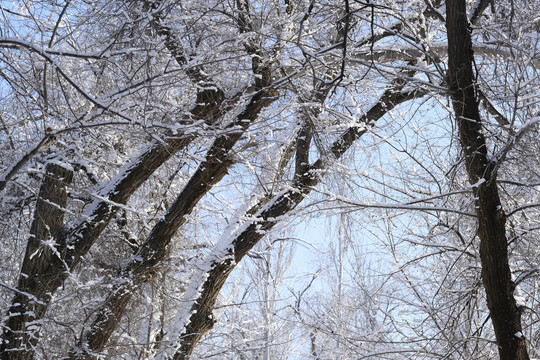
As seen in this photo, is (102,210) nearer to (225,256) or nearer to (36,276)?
(36,276)

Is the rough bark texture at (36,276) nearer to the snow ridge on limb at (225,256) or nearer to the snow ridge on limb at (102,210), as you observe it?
the snow ridge on limb at (102,210)

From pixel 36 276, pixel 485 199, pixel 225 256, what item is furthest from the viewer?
pixel 225 256

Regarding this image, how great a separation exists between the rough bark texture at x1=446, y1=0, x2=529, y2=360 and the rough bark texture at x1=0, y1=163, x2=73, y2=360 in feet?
11.7

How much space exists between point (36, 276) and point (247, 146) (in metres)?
2.48

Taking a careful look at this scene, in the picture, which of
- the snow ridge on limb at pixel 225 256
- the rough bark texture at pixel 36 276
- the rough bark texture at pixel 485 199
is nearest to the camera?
the rough bark texture at pixel 485 199

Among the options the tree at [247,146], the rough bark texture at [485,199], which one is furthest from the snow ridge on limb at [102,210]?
the rough bark texture at [485,199]

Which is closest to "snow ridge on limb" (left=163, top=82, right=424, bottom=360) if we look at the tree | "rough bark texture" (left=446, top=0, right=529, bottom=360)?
the tree

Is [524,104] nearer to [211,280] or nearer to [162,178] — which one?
[211,280]

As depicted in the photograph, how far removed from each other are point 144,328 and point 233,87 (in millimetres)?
3797

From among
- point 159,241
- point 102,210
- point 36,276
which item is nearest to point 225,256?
point 159,241

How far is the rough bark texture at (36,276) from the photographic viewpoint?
5.29 m

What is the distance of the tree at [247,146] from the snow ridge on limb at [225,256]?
0.08ft

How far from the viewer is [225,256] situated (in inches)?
249

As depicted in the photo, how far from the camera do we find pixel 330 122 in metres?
6.29
